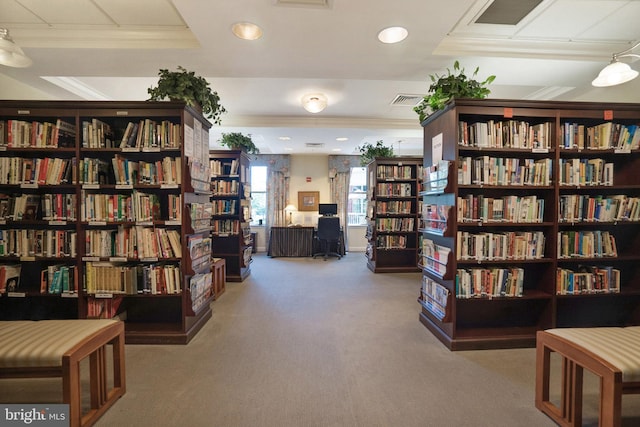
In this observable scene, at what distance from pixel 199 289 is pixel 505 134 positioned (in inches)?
126

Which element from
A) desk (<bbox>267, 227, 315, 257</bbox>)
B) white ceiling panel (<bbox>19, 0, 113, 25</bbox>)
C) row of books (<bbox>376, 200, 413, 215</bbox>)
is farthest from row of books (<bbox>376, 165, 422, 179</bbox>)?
white ceiling panel (<bbox>19, 0, 113, 25</bbox>)

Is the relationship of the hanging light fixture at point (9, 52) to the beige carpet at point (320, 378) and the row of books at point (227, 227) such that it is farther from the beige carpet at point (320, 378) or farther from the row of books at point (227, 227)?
the row of books at point (227, 227)

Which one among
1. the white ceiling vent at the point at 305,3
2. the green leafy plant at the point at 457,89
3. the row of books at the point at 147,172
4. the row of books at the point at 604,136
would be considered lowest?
the row of books at the point at 147,172

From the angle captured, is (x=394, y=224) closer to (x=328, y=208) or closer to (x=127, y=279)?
(x=328, y=208)

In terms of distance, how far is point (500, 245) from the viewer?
250 centimetres

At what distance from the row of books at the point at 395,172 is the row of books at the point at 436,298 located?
283 centimetres

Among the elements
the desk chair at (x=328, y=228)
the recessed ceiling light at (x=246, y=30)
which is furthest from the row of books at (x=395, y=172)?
the recessed ceiling light at (x=246, y=30)

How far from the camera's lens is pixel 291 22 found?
2.18 metres

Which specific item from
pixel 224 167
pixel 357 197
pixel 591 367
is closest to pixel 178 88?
pixel 224 167

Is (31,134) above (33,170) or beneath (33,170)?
above

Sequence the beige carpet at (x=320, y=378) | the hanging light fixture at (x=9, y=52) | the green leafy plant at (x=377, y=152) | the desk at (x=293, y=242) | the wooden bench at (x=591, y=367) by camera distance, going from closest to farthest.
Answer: the wooden bench at (x=591, y=367)
the beige carpet at (x=320, y=378)
the hanging light fixture at (x=9, y=52)
the green leafy plant at (x=377, y=152)
the desk at (x=293, y=242)

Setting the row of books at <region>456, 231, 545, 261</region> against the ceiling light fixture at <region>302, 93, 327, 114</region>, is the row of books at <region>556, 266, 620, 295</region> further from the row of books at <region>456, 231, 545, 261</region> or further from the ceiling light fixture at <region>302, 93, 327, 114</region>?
the ceiling light fixture at <region>302, 93, 327, 114</region>

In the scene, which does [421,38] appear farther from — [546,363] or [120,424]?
[120,424]

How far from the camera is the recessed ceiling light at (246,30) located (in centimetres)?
222
